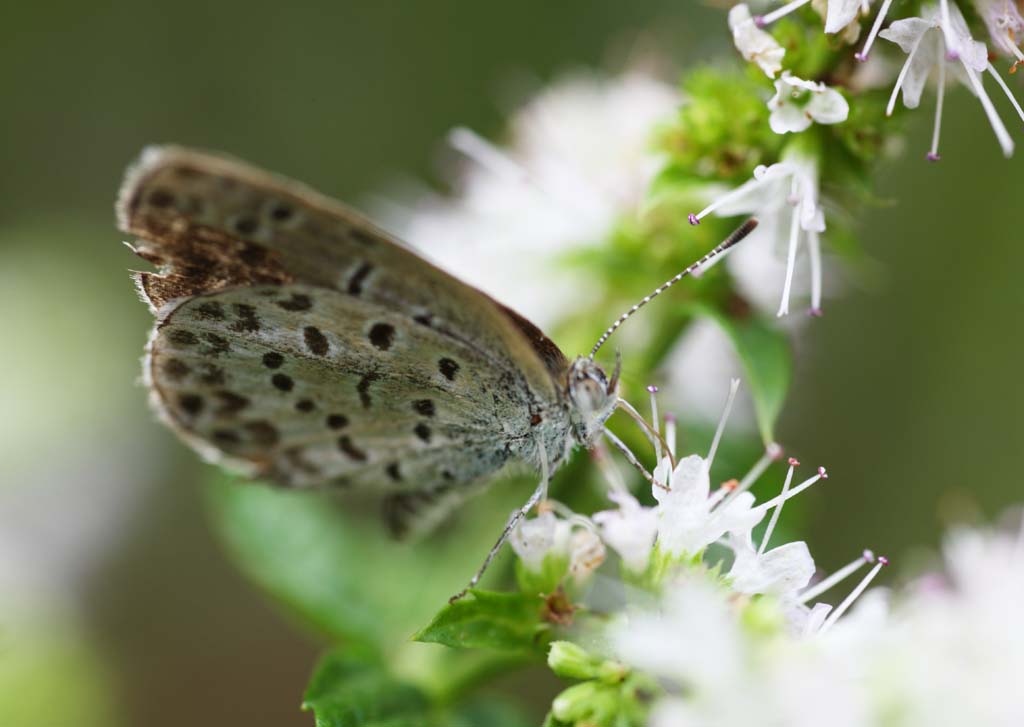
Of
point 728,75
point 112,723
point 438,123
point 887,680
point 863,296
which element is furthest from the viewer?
point 438,123

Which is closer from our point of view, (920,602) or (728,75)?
(920,602)

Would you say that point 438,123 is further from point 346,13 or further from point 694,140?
point 694,140

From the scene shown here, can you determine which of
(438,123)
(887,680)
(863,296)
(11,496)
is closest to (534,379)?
(887,680)

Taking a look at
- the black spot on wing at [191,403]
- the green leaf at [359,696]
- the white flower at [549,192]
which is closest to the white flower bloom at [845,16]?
the white flower at [549,192]

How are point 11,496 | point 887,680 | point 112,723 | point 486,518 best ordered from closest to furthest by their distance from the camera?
point 887,680
point 486,518
point 112,723
point 11,496

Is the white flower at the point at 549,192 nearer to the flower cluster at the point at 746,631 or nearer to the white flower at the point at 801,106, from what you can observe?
the white flower at the point at 801,106

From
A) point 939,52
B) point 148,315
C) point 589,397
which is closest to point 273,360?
point 589,397

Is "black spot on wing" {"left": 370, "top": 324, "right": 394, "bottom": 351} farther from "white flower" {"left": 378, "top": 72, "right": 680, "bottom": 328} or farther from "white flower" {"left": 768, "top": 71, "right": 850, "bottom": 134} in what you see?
"white flower" {"left": 768, "top": 71, "right": 850, "bottom": 134}

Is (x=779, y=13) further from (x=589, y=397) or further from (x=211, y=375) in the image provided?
(x=211, y=375)
